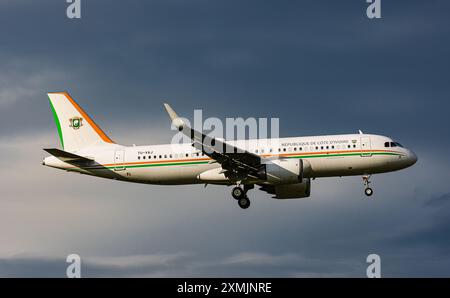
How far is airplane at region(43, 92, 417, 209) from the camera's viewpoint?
55406 mm

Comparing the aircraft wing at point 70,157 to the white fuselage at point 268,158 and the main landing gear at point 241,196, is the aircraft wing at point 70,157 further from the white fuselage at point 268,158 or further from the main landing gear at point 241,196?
the main landing gear at point 241,196

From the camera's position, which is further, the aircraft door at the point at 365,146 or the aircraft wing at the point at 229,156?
the aircraft door at the point at 365,146

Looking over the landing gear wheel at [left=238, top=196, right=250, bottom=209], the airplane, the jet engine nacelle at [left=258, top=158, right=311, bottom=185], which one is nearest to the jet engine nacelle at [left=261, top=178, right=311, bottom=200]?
the airplane

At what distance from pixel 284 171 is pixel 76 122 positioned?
20202 mm

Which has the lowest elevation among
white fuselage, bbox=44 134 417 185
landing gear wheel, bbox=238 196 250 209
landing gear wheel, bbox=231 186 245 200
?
landing gear wheel, bbox=238 196 250 209

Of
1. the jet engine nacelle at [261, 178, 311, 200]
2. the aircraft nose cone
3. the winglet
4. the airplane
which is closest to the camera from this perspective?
the winglet

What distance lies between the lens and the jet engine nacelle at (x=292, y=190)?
60.1 metres

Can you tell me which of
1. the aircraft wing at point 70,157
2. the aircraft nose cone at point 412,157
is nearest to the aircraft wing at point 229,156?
the aircraft wing at point 70,157

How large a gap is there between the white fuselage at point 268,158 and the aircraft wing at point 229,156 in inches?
45.7

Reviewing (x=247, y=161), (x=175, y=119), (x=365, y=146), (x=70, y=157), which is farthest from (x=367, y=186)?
(x=70, y=157)

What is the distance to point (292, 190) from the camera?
60.3 meters

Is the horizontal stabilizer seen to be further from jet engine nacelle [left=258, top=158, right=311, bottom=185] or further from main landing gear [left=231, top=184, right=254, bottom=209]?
jet engine nacelle [left=258, top=158, right=311, bottom=185]

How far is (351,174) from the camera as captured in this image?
5644 cm
